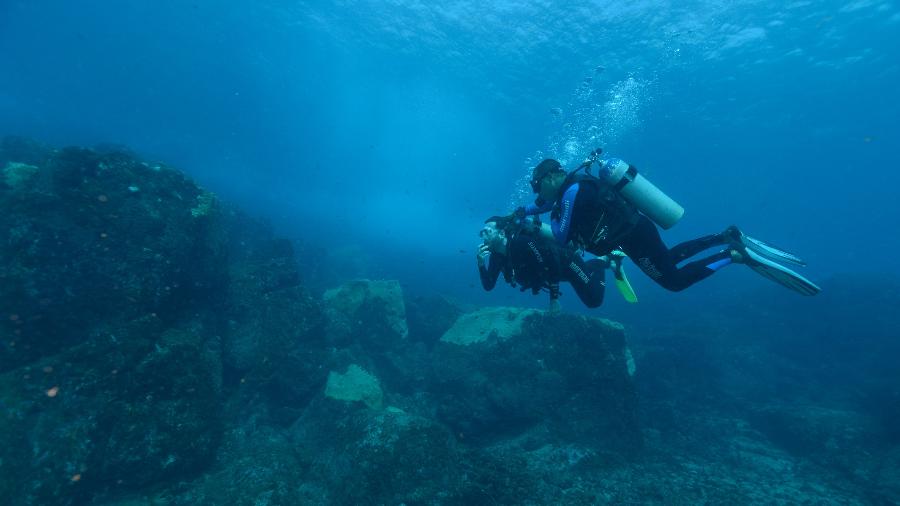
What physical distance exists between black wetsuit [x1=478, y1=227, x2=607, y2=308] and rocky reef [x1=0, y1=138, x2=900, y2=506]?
9.31 feet

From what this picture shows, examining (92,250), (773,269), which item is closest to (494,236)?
(773,269)

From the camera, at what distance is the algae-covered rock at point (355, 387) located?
27.0 ft

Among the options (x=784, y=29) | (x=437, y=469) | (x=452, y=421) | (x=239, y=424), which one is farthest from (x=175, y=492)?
(x=784, y=29)

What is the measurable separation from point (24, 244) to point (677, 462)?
13.0 meters

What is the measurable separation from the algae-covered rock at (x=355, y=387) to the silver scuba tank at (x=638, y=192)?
647 cm

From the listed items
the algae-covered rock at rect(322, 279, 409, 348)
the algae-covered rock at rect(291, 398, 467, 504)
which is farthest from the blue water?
the algae-covered rock at rect(291, 398, 467, 504)

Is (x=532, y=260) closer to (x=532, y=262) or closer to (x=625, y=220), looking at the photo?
(x=532, y=262)

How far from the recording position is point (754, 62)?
25.3m

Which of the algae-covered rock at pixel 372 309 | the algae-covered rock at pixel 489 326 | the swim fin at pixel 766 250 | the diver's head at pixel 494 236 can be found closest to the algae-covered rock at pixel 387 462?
the diver's head at pixel 494 236

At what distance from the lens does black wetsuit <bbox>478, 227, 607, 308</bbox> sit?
534cm

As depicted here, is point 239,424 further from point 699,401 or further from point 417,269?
point 417,269

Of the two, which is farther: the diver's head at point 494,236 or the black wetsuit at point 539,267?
the diver's head at point 494,236

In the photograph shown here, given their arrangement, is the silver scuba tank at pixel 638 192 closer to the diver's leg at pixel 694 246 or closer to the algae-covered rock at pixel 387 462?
the diver's leg at pixel 694 246

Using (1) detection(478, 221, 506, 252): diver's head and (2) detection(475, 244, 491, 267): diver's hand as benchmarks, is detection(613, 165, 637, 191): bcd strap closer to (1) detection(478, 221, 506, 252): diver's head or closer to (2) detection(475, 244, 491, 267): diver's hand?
(1) detection(478, 221, 506, 252): diver's head
